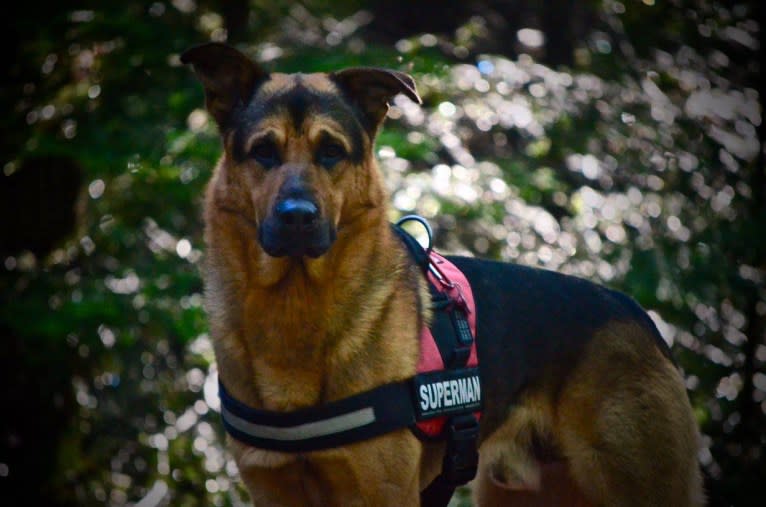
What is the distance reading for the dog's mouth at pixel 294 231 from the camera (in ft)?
8.91

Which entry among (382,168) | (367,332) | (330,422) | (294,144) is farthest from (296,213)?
(382,168)

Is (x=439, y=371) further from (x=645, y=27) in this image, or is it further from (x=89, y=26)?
(x=645, y=27)

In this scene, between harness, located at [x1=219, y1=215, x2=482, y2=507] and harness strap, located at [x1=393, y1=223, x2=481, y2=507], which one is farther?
harness strap, located at [x1=393, y1=223, x2=481, y2=507]

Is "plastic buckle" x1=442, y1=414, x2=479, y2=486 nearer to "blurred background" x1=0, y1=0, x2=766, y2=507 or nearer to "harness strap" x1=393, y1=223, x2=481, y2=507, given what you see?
"harness strap" x1=393, y1=223, x2=481, y2=507

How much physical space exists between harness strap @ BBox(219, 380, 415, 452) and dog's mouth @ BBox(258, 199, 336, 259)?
53cm

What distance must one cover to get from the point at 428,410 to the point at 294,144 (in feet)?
3.49

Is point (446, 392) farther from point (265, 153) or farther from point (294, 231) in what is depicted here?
point (265, 153)

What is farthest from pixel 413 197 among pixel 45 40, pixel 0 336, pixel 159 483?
pixel 0 336

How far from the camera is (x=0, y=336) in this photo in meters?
6.70

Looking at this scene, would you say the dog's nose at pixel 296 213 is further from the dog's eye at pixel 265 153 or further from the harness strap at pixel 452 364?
the harness strap at pixel 452 364

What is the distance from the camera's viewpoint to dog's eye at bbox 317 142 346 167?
2982 millimetres

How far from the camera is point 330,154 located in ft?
9.87

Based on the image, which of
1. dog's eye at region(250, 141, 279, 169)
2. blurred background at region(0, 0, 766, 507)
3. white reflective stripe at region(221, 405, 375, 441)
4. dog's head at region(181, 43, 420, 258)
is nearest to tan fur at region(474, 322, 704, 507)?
white reflective stripe at region(221, 405, 375, 441)

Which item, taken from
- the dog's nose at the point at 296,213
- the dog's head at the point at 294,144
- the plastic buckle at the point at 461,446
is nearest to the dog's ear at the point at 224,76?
the dog's head at the point at 294,144
